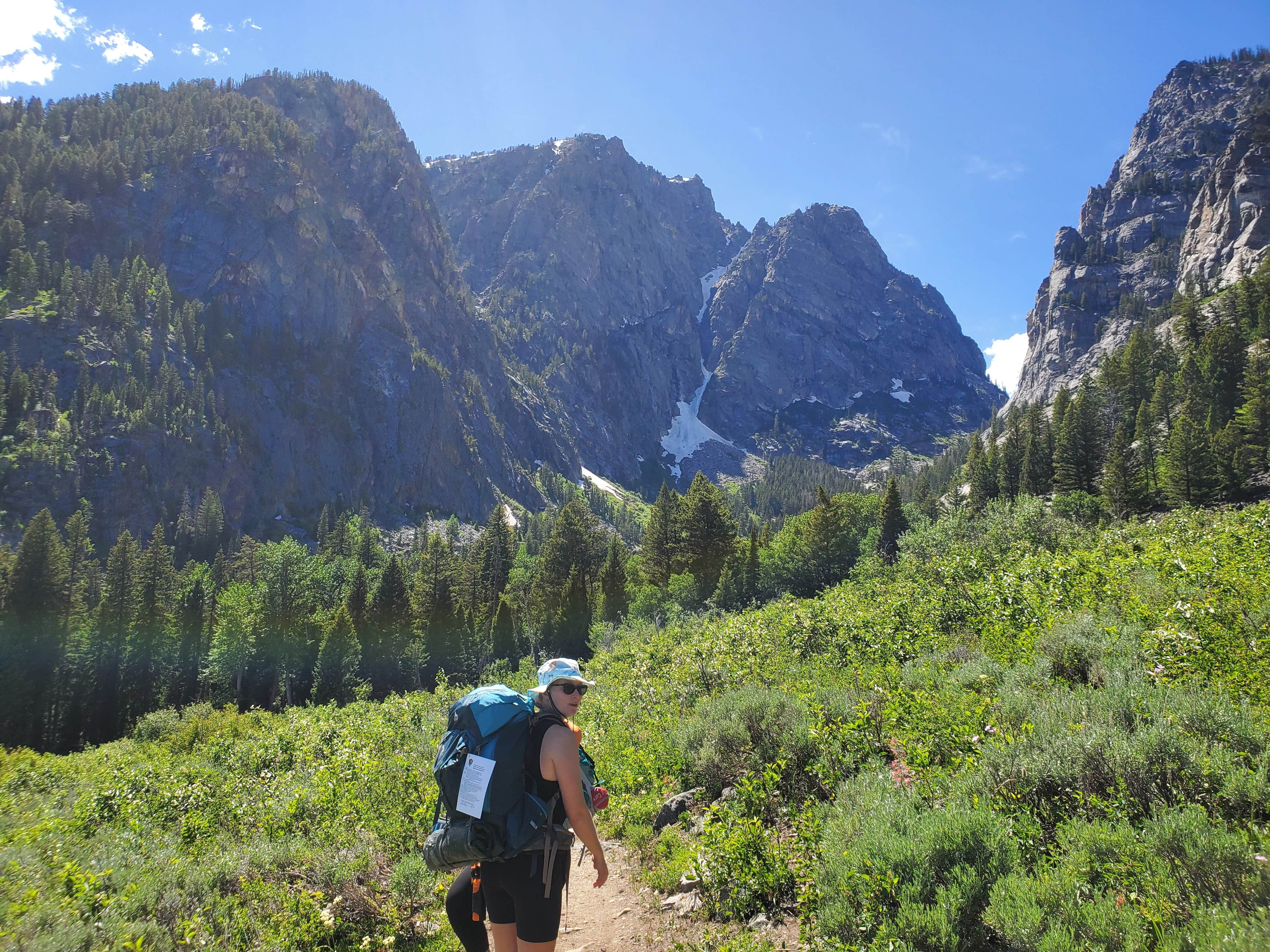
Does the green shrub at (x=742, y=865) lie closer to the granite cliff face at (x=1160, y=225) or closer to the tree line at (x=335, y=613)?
the tree line at (x=335, y=613)

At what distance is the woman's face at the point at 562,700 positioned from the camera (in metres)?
4.09

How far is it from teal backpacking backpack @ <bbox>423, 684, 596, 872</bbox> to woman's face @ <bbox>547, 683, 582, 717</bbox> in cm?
8

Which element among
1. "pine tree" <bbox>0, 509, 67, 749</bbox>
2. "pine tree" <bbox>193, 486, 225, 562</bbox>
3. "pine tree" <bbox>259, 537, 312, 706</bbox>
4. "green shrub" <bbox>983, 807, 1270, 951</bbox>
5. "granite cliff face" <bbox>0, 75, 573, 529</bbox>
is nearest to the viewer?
"green shrub" <bbox>983, 807, 1270, 951</bbox>

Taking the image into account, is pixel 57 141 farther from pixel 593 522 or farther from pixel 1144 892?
pixel 1144 892

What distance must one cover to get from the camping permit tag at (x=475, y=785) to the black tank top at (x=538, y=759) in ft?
0.88

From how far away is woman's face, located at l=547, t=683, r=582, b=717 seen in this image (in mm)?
4090

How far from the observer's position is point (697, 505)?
165ft

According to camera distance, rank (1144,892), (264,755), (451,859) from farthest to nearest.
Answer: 1. (264,755)
2. (451,859)
3. (1144,892)

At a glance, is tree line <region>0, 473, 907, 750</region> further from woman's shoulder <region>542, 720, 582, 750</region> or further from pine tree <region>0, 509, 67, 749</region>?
woman's shoulder <region>542, 720, 582, 750</region>

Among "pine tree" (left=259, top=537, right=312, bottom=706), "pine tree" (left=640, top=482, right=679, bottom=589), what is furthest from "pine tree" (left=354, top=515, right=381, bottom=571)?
"pine tree" (left=640, top=482, right=679, bottom=589)

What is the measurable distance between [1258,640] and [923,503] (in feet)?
276

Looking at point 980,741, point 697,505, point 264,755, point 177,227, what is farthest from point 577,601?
point 177,227

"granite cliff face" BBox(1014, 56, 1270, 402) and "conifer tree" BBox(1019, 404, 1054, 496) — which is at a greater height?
"granite cliff face" BBox(1014, 56, 1270, 402)

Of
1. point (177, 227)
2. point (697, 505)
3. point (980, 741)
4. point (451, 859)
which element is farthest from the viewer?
point (177, 227)
